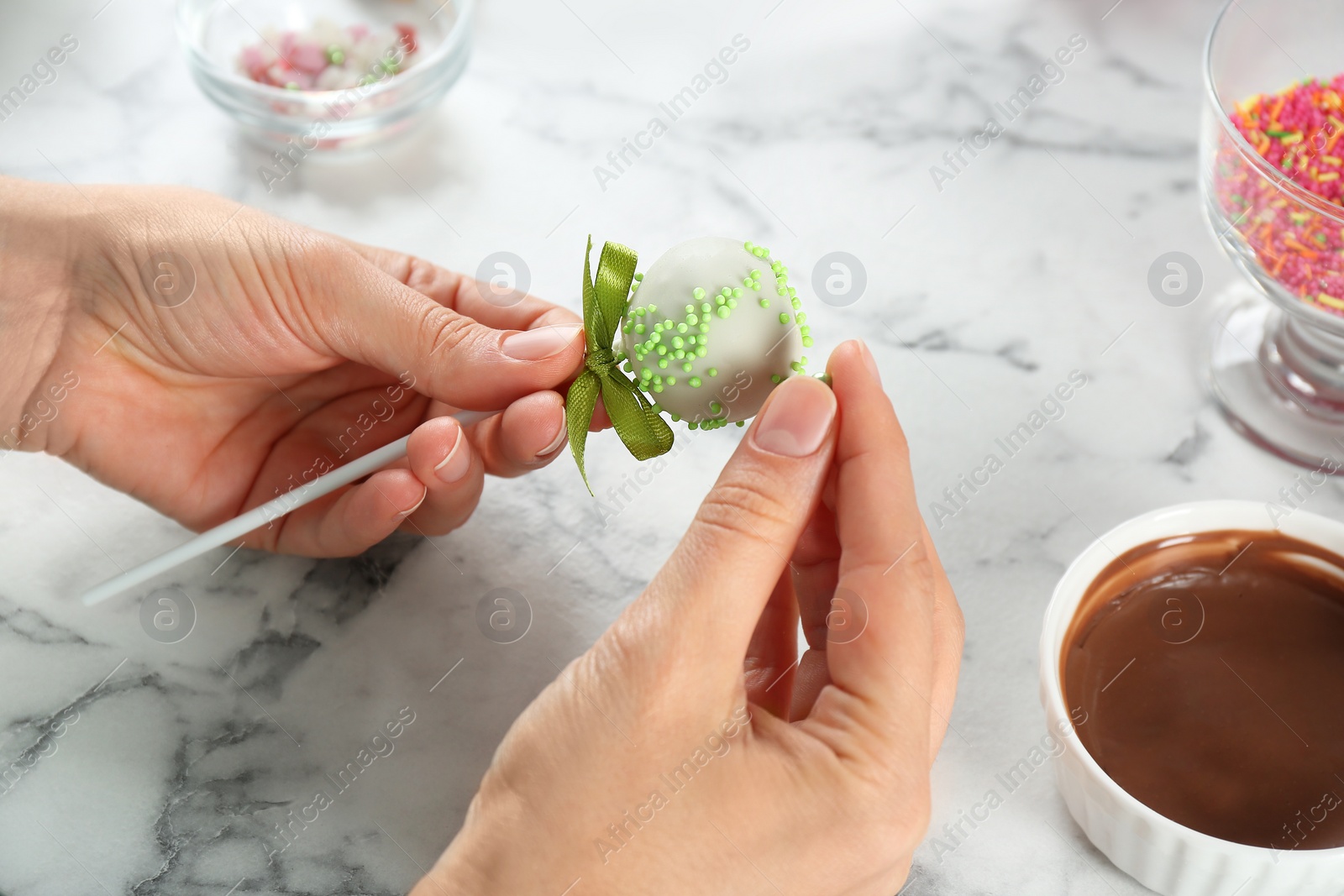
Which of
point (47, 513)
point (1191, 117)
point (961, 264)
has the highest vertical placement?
point (1191, 117)

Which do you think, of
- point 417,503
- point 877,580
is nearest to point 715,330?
point 877,580

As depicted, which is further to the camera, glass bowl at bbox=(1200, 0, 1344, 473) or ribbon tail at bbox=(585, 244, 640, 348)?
glass bowl at bbox=(1200, 0, 1344, 473)

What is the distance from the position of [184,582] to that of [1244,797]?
0.90 meters

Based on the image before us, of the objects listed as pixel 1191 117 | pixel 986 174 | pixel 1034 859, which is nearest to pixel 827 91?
pixel 986 174

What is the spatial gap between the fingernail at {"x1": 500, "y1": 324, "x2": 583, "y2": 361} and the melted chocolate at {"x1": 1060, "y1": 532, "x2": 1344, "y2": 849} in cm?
46

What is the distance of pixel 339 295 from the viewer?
95cm

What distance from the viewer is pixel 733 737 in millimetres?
692

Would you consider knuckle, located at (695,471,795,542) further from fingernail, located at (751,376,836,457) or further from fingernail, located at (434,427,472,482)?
fingernail, located at (434,427,472,482)

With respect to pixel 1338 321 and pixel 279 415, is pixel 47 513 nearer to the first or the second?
pixel 279 415

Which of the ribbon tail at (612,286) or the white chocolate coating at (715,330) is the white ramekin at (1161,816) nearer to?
the white chocolate coating at (715,330)

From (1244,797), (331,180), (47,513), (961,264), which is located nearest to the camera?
(1244,797)

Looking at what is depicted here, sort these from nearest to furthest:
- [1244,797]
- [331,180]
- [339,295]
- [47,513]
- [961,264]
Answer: [1244,797] → [339,295] → [47,513] → [961,264] → [331,180]

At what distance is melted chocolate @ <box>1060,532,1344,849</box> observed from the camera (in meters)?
0.78

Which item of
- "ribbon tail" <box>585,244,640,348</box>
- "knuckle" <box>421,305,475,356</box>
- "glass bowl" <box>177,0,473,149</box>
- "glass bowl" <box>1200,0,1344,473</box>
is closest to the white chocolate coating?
"ribbon tail" <box>585,244,640,348</box>
